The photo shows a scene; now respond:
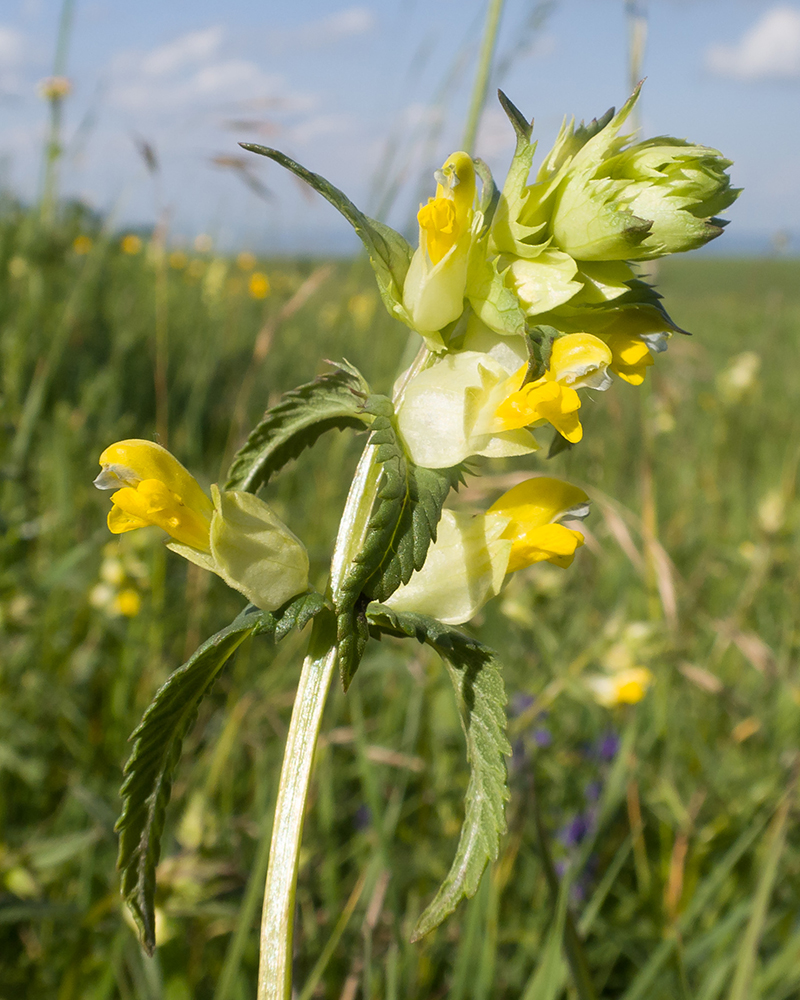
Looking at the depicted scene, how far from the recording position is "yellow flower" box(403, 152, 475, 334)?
0.49 m

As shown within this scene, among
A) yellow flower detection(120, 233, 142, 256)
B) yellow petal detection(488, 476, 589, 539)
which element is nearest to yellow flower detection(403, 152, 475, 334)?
yellow petal detection(488, 476, 589, 539)

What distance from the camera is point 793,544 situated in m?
2.51

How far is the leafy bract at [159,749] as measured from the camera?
450 millimetres

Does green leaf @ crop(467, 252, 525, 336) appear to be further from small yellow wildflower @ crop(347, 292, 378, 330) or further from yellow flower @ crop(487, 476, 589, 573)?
small yellow wildflower @ crop(347, 292, 378, 330)

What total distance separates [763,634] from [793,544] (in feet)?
1.77

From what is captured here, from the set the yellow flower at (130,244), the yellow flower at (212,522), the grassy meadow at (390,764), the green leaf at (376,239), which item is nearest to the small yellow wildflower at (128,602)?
the grassy meadow at (390,764)

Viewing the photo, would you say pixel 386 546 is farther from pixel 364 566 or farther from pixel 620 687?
pixel 620 687

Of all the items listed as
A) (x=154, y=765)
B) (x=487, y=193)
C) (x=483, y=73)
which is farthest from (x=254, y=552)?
(x=483, y=73)

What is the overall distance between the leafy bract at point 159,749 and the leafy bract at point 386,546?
0.03 m

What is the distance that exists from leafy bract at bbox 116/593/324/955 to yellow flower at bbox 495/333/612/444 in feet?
0.52

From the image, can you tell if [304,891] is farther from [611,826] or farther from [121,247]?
[121,247]

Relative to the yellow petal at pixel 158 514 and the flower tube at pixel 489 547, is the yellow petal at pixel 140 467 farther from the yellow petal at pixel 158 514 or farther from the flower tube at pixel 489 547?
the flower tube at pixel 489 547

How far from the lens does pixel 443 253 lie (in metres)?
0.50

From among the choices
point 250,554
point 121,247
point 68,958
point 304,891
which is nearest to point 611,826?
point 304,891
